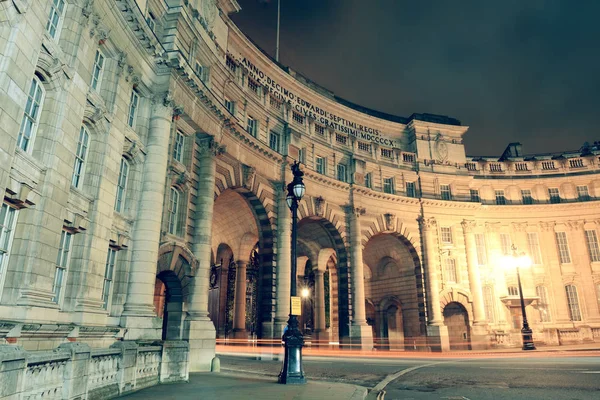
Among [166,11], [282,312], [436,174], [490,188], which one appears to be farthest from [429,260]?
[166,11]

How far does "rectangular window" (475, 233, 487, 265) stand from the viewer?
4219cm

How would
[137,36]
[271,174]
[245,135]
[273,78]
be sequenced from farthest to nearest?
1. [273,78]
2. [271,174]
3. [245,135]
4. [137,36]

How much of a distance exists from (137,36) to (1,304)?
11.5 m

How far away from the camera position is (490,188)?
4566 cm

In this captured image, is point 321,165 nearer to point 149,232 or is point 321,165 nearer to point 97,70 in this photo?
point 149,232

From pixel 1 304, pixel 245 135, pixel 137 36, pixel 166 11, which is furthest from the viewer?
pixel 245 135

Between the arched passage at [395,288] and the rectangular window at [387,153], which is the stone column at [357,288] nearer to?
the arched passage at [395,288]

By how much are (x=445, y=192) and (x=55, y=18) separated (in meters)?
39.0

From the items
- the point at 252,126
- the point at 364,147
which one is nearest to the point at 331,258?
the point at 364,147

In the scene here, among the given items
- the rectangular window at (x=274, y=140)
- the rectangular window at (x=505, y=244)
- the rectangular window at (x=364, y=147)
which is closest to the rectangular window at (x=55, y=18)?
the rectangular window at (x=274, y=140)

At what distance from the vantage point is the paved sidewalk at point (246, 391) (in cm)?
1025

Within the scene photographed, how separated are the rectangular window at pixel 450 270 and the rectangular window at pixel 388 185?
9.04 meters

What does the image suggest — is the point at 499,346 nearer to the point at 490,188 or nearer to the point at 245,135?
the point at 490,188

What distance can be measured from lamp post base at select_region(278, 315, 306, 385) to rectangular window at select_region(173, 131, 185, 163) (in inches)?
429
